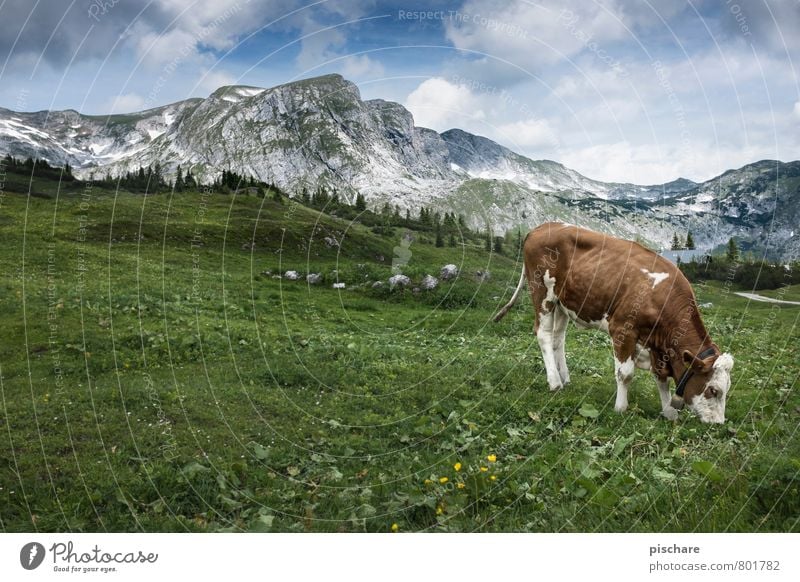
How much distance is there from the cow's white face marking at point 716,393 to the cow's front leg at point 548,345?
283 centimetres

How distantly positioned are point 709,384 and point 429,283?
20810mm

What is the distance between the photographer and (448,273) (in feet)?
98.6

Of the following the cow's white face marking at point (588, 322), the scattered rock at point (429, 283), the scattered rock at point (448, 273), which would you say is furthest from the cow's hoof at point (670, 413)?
the scattered rock at point (448, 273)

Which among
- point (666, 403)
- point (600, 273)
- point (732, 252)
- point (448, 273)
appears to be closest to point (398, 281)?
point (448, 273)

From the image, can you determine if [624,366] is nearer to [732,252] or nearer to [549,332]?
[549,332]

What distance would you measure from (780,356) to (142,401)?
47.3ft

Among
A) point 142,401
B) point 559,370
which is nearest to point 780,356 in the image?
point 559,370

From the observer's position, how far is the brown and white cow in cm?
829

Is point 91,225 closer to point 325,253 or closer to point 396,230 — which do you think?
point 325,253

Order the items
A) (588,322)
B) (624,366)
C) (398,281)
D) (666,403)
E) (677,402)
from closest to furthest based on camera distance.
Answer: (677,402) < (666,403) < (624,366) < (588,322) < (398,281)

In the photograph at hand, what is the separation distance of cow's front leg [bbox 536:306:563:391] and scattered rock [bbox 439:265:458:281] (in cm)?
1822

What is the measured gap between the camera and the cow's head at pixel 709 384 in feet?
26.1
